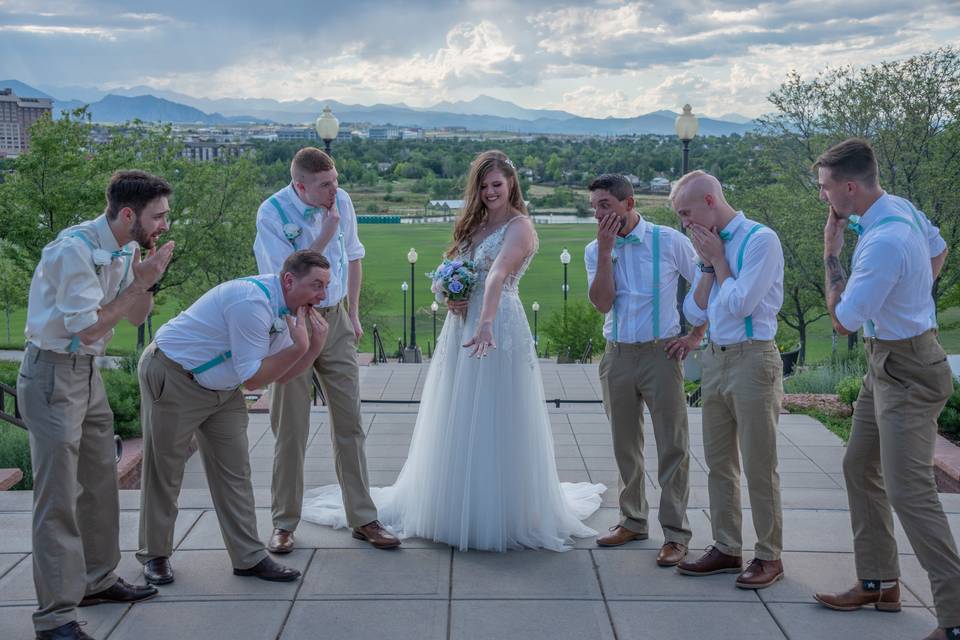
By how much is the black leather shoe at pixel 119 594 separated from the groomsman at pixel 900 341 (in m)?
3.52

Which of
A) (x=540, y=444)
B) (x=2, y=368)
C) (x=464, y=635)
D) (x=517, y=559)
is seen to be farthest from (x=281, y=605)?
(x=2, y=368)

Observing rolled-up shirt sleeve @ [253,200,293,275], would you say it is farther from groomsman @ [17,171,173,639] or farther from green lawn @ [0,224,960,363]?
green lawn @ [0,224,960,363]

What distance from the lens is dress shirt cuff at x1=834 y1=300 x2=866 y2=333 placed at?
13.4ft

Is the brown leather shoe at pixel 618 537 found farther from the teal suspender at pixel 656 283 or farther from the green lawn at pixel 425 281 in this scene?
the green lawn at pixel 425 281

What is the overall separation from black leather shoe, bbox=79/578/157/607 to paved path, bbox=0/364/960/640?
5 centimetres

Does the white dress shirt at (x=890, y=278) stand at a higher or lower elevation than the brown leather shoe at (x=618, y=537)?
higher

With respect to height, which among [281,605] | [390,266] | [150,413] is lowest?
[390,266]

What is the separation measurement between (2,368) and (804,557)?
114 ft

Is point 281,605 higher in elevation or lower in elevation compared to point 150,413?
lower

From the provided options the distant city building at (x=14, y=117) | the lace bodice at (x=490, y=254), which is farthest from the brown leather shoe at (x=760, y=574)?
the distant city building at (x=14, y=117)

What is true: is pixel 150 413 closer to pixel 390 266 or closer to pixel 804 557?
pixel 804 557

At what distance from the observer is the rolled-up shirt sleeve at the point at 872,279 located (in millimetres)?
4031

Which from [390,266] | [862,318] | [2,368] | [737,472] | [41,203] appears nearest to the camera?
[862,318]

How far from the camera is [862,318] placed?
4.09 m
